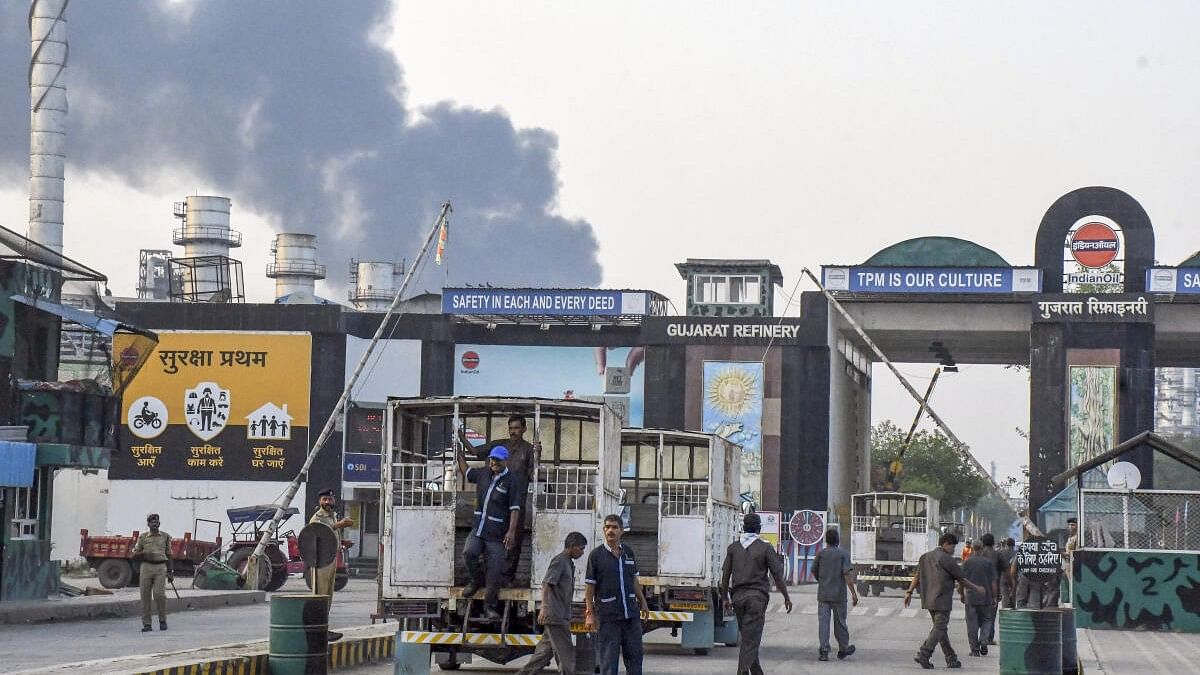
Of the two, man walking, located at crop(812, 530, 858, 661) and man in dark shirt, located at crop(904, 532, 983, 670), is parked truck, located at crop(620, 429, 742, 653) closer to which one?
man walking, located at crop(812, 530, 858, 661)

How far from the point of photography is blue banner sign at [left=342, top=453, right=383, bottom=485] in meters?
65.7

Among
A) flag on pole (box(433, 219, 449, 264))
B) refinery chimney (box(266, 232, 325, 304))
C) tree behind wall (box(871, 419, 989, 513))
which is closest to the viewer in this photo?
flag on pole (box(433, 219, 449, 264))

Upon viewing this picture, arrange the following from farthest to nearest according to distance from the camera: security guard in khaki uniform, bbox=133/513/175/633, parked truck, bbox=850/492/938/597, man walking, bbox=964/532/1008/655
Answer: parked truck, bbox=850/492/938/597
security guard in khaki uniform, bbox=133/513/175/633
man walking, bbox=964/532/1008/655

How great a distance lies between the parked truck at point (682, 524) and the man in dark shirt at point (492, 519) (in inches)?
145

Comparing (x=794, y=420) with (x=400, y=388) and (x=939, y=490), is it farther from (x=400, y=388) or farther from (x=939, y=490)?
(x=939, y=490)

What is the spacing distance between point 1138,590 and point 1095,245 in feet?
116

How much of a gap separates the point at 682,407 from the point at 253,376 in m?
15.8

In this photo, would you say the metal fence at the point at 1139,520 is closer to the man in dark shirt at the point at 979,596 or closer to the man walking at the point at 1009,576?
the man walking at the point at 1009,576

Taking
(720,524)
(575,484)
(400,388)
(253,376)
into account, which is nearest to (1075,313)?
(400,388)

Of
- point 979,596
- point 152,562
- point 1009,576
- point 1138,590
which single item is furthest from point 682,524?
point 1138,590

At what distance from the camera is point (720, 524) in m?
23.9

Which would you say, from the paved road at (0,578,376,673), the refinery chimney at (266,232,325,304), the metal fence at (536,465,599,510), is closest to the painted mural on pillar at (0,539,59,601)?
the paved road at (0,578,376,673)

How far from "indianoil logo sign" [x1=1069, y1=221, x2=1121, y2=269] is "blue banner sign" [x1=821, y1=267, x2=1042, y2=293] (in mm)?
1572

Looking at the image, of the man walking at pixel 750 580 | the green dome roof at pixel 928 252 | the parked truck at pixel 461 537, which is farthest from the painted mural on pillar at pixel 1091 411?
the man walking at pixel 750 580
